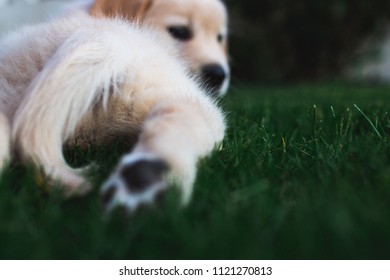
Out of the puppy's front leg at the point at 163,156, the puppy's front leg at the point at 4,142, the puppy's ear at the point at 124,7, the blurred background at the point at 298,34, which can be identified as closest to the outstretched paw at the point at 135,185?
the puppy's front leg at the point at 163,156

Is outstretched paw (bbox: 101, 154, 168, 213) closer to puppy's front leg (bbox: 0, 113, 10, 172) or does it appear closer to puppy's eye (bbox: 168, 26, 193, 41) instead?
puppy's front leg (bbox: 0, 113, 10, 172)

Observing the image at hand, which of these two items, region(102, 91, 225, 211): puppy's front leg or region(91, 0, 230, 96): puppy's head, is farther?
region(91, 0, 230, 96): puppy's head

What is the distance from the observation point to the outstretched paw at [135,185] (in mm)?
1132

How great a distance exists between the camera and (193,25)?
3.41m

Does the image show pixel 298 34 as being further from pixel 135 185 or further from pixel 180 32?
pixel 135 185

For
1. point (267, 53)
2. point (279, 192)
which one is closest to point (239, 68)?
point (267, 53)

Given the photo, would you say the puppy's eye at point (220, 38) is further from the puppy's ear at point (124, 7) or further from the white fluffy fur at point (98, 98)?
the white fluffy fur at point (98, 98)

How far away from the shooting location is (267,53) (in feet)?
27.1

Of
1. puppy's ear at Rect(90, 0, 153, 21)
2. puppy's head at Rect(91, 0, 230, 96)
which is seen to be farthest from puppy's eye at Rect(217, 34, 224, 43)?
puppy's ear at Rect(90, 0, 153, 21)

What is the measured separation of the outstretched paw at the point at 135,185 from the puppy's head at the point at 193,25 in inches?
72.6

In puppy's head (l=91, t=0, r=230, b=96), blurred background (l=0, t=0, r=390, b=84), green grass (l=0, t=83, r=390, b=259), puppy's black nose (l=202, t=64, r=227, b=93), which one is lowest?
blurred background (l=0, t=0, r=390, b=84)

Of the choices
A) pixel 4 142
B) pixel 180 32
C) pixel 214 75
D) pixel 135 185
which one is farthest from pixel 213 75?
pixel 135 185

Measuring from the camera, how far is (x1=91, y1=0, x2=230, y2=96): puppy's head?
124 inches

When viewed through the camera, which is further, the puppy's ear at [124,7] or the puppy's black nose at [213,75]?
the puppy's black nose at [213,75]
